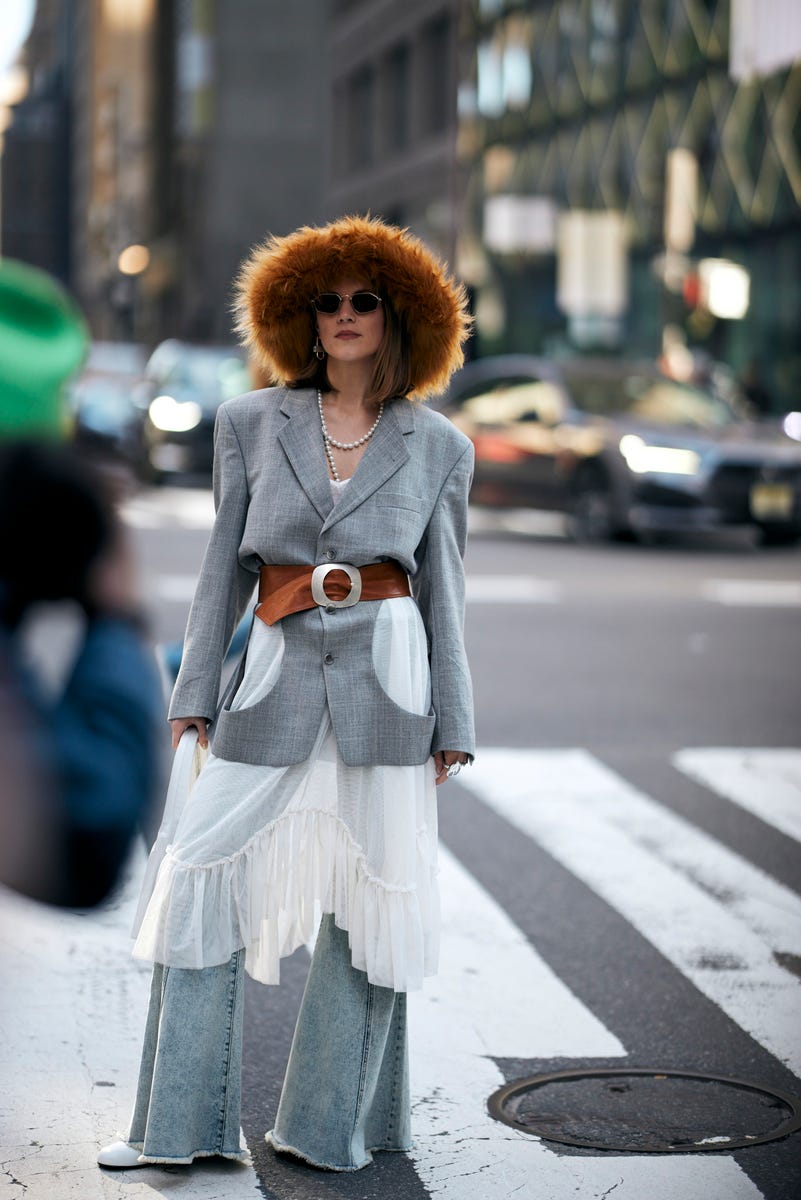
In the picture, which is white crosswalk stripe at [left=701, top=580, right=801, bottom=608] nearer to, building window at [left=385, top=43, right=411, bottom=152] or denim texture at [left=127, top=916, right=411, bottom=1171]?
denim texture at [left=127, top=916, right=411, bottom=1171]

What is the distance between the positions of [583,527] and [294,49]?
53588 mm

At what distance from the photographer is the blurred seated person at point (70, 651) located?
2.01 metres

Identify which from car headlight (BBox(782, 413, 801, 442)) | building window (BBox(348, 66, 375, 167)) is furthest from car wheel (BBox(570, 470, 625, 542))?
building window (BBox(348, 66, 375, 167))

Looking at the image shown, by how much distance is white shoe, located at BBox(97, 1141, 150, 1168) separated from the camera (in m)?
3.85

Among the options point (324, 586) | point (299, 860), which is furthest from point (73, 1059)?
point (324, 586)

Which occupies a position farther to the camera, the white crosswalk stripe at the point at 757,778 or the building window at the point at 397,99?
the building window at the point at 397,99

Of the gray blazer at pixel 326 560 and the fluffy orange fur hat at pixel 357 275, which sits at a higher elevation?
the fluffy orange fur hat at pixel 357 275

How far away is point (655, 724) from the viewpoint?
30.7 ft

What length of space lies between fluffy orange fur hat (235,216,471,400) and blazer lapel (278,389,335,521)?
12 centimetres

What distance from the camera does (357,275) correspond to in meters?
3.96

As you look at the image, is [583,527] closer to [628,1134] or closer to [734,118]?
Answer: [628,1134]

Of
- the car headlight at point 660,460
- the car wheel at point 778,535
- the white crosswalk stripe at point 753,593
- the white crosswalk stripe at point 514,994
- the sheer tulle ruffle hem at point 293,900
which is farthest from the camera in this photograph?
the car wheel at point 778,535

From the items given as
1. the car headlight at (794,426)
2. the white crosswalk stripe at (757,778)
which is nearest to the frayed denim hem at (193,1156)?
the white crosswalk stripe at (757,778)

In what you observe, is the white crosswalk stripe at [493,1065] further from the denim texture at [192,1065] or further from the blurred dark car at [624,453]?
the blurred dark car at [624,453]
